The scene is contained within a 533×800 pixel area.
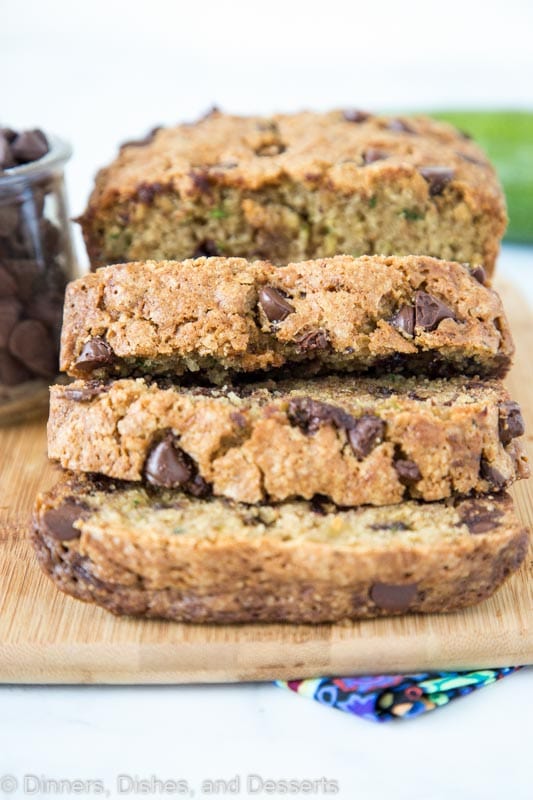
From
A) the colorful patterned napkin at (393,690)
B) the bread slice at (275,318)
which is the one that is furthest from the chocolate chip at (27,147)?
the colorful patterned napkin at (393,690)

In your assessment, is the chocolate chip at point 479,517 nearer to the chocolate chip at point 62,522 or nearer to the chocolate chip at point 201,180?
the chocolate chip at point 62,522

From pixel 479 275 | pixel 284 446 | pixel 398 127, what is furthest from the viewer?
pixel 398 127

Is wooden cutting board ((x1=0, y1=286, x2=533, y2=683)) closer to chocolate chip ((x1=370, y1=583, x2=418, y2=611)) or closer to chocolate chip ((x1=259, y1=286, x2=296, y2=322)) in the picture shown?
chocolate chip ((x1=370, y1=583, x2=418, y2=611))

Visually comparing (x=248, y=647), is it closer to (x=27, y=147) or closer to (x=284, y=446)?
(x=284, y=446)

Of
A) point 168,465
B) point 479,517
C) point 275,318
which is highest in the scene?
point 275,318

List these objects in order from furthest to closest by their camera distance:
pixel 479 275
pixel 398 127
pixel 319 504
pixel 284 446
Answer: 1. pixel 398 127
2. pixel 479 275
3. pixel 319 504
4. pixel 284 446

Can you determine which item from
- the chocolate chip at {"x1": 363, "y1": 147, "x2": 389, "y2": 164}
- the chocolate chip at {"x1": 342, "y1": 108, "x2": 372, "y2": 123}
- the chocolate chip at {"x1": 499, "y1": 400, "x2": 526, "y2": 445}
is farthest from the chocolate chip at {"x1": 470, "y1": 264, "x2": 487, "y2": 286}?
the chocolate chip at {"x1": 342, "y1": 108, "x2": 372, "y2": 123}

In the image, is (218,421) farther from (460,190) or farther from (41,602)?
(460,190)

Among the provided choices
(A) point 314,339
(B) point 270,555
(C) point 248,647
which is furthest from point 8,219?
(C) point 248,647
